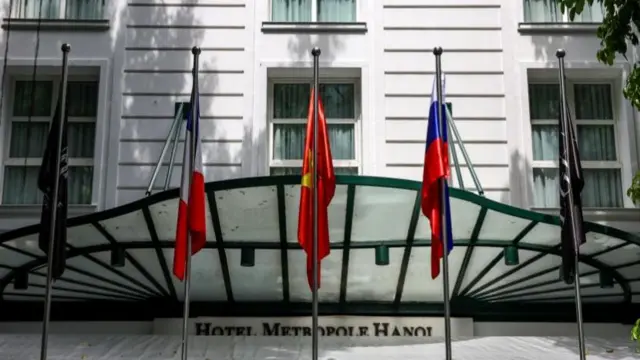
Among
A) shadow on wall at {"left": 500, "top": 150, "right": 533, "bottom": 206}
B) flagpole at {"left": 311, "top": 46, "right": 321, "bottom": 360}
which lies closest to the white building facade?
shadow on wall at {"left": 500, "top": 150, "right": 533, "bottom": 206}

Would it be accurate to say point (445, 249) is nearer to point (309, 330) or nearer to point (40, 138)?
point (309, 330)

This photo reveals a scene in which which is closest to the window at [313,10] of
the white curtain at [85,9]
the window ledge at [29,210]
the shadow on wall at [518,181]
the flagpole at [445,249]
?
the white curtain at [85,9]

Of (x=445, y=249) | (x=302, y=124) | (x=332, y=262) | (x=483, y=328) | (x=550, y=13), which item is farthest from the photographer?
(x=550, y=13)

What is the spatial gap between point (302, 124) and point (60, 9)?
4.57 metres

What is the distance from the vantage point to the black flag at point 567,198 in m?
10.4

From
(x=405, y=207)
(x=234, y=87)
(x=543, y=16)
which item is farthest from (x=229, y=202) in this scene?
(x=543, y=16)

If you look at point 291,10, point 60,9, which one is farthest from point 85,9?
point 291,10

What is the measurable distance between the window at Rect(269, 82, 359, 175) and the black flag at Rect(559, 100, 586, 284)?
3.96 metres

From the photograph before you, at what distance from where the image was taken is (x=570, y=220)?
10500 mm

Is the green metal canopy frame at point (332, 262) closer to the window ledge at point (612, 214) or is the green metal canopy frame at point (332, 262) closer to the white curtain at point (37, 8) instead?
the window ledge at point (612, 214)

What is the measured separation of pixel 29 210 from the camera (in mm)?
13242

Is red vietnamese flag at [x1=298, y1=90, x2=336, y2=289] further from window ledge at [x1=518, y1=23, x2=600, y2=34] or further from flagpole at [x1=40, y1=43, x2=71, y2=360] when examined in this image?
window ledge at [x1=518, y1=23, x2=600, y2=34]

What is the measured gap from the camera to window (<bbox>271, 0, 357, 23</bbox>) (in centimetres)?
1444

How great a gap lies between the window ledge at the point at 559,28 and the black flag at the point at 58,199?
7594mm
